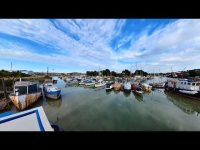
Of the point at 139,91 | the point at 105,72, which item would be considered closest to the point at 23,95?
the point at 139,91

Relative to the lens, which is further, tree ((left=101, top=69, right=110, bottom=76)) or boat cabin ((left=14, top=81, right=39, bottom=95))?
tree ((left=101, top=69, right=110, bottom=76))

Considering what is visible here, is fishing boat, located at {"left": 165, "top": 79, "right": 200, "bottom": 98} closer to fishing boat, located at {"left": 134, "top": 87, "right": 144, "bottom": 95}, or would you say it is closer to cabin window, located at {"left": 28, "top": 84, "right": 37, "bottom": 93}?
fishing boat, located at {"left": 134, "top": 87, "right": 144, "bottom": 95}

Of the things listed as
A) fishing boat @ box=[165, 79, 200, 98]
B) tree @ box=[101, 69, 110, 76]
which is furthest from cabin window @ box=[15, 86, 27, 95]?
tree @ box=[101, 69, 110, 76]

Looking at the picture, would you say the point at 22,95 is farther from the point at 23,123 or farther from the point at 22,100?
the point at 23,123

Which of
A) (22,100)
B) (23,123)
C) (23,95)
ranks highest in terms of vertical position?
(23,123)

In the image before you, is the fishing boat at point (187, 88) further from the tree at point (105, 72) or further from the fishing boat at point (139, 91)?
the tree at point (105, 72)

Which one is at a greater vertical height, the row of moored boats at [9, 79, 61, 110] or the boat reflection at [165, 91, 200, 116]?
the row of moored boats at [9, 79, 61, 110]

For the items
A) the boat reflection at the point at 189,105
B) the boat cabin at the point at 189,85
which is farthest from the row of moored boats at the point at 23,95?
the boat cabin at the point at 189,85

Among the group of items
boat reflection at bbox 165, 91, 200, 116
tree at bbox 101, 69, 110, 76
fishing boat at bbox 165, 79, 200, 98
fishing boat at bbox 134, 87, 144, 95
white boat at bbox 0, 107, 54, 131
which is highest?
tree at bbox 101, 69, 110, 76
